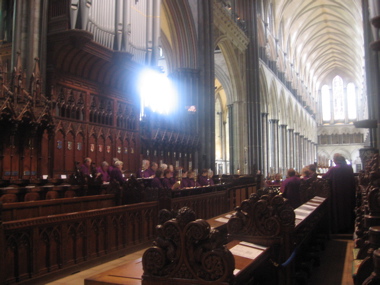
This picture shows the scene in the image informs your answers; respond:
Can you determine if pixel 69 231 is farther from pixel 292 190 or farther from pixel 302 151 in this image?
pixel 302 151

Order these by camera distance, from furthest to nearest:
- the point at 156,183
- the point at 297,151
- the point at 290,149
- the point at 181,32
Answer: the point at 297,151
the point at 290,149
the point at 181,32
the point at 156,183

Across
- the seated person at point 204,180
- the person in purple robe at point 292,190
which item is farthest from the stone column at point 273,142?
the person in purple robe at point 292,190

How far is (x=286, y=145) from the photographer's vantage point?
36781 mm

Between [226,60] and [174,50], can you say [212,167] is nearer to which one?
[174,50]

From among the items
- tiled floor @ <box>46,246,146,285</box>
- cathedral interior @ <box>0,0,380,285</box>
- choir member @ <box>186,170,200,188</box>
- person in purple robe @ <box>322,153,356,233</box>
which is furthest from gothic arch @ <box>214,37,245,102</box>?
tiled floor @ <box>46,246,146,285</box>

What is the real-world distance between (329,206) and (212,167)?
9.91 metres

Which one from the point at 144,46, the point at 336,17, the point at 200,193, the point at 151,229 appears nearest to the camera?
the point at 151,229

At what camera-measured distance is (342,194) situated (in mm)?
6680

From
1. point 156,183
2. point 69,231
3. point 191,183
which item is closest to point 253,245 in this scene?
point 69,231

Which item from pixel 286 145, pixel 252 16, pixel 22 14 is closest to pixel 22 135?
pixel 22 14

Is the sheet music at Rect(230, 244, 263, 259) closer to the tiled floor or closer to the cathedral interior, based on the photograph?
the tiled floor

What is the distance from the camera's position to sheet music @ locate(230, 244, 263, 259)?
2.39m

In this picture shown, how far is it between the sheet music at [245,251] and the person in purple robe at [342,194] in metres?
4.52

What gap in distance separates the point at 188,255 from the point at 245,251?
79 cm
